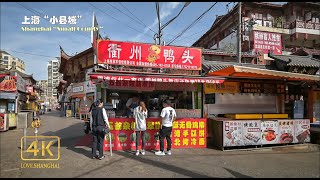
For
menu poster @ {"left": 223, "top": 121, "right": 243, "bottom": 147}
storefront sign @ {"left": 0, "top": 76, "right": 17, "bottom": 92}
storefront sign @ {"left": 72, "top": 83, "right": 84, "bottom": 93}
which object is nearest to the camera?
menu poster @ {"left": 223, "top": 121, "right": 243, "bottom": 147}

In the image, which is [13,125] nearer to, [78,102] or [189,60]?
[189,60]

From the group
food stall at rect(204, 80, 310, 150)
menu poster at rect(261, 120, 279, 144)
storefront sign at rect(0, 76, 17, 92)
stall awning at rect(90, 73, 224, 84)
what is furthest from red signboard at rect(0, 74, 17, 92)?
menu poster at rect(261, 120, 279, 144)

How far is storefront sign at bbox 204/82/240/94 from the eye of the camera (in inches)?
397

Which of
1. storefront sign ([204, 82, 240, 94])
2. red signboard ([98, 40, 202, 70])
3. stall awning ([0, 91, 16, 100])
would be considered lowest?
stall awning ([0, 91, 16, 100])

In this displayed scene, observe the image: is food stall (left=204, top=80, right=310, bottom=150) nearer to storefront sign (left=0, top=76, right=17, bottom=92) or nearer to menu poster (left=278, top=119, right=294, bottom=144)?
menu poster (left=278, top=119, right=294, bottom=144)

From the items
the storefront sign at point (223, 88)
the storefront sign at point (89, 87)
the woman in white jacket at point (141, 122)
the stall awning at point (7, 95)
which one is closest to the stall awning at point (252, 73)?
the storefront sign at point (223, 88)

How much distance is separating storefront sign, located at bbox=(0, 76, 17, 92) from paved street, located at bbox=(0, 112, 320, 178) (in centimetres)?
1097

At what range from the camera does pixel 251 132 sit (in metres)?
9.12

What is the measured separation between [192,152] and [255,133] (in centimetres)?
257

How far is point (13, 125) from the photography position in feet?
55.8

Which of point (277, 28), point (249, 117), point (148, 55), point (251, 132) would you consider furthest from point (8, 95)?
point (277, 28)

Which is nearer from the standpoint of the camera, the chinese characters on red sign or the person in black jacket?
the person in black jacket

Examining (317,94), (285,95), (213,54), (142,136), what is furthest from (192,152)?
(213,54)

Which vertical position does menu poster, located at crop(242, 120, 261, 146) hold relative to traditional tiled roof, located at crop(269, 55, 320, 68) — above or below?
below
